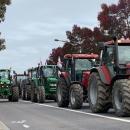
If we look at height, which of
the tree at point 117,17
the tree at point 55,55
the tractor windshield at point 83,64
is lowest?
the tractor windshield at point 83,64

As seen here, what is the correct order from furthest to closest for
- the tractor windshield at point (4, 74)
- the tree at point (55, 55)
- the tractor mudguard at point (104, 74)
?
1. the tree at point (55, 55)
2. the tractor windshield at point (4, 74)
3. the tractor mudguard at point (104, 74)

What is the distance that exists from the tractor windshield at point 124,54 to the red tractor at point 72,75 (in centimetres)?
515

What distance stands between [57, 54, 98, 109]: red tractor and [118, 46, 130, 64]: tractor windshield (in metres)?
5.15

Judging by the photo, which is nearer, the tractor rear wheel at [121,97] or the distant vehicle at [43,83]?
the tractor rear wheel at [121,97]

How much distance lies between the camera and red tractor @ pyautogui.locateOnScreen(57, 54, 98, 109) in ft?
82.2

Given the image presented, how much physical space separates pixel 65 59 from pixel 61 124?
10.4 m

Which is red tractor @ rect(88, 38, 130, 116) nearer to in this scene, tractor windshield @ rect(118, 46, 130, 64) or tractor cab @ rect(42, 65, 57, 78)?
tractor windshield @ rect(118, 46, 130, 64)

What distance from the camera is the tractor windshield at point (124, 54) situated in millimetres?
19578

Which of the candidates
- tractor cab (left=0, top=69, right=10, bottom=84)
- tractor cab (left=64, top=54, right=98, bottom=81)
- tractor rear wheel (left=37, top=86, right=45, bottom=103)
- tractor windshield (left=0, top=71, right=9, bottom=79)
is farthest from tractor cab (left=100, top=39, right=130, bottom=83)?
tractor windshield (left=0, top=71, right=9, bottom=79)

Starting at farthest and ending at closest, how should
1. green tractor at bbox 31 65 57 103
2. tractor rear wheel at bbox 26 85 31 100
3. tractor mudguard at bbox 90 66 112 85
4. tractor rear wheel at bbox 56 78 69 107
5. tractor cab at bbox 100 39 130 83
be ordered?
tractor rear wheel at bbox 26 85 31 100
green tractor at bbox 31 65 57 103
tractor rear wheel at bbox 56 78 69 107
tractor mudguard at bbox 90 66 112 85
tractor cab at bbox 100 39 130 83

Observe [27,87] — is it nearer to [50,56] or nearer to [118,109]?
[118,109]

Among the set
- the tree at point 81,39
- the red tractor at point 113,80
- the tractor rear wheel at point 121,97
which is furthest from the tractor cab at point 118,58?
the tree at point 81,39

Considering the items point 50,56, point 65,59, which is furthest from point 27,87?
point 50,56

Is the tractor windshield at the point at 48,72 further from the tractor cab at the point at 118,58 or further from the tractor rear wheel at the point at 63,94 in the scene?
the tractor cab at the point at 118,58
